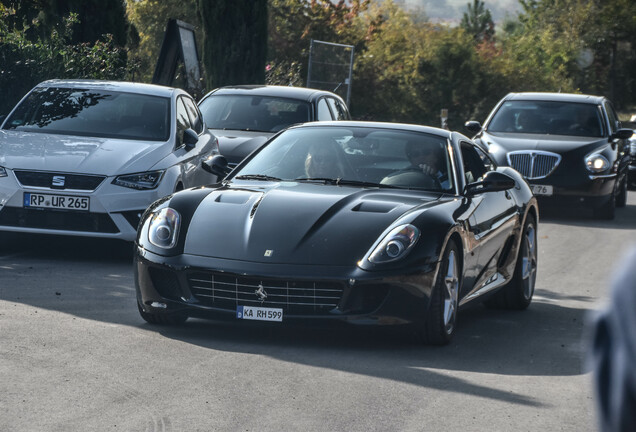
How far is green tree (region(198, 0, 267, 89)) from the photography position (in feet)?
84.1

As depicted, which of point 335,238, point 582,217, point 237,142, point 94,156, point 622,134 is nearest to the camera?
point 335,238

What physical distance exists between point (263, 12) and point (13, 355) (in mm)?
20078

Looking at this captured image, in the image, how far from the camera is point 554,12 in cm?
7262

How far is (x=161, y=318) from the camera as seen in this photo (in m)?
7.29

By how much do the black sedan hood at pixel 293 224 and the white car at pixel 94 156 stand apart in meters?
2.99

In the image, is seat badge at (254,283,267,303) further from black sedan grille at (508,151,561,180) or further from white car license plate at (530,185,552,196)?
white car license plate at (530,185,552,196)

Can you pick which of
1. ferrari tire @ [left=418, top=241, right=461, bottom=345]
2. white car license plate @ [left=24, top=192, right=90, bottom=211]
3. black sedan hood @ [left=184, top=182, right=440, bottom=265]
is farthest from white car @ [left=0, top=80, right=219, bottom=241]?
ferrari tire @ [left=418, top=241, right=461, bottom=345]

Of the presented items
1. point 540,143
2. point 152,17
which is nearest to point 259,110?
point 540,143

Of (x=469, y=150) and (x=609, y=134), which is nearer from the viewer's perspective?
(x=469, y=150)

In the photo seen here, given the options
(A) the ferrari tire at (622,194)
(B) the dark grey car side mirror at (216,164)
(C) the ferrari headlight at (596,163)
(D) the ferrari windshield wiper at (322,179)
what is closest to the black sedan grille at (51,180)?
(B) the dark grey car side mirror at (216,164)

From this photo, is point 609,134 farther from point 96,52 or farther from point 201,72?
point 201,72

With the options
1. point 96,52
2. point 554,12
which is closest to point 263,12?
point 96,52

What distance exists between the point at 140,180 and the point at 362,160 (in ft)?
10.0

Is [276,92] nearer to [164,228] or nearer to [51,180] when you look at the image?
[51,180]
